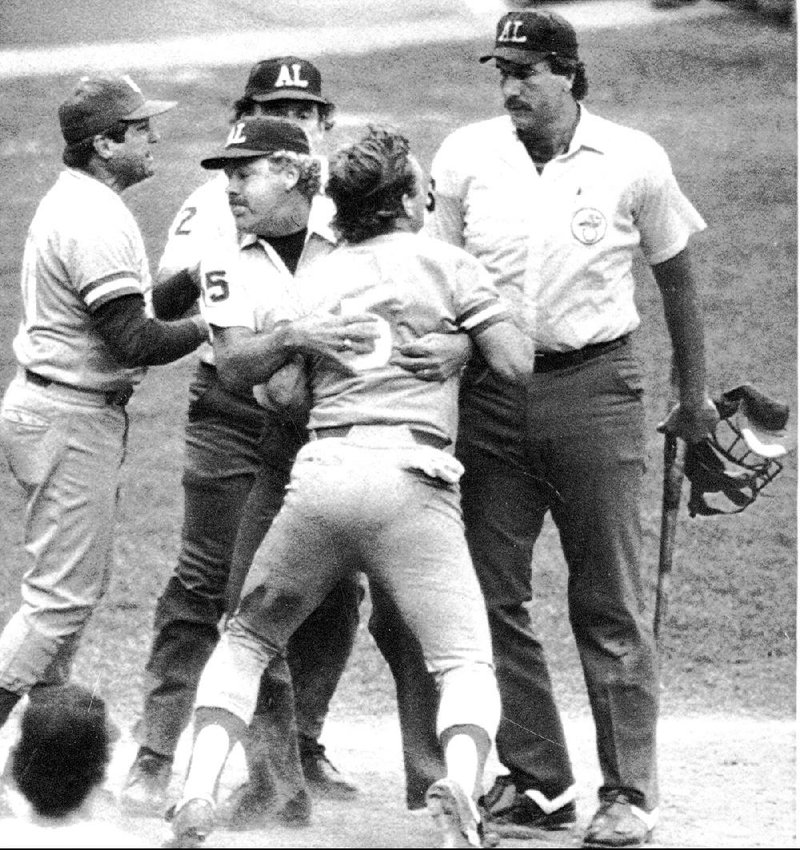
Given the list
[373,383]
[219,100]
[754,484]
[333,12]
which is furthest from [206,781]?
[219,100]

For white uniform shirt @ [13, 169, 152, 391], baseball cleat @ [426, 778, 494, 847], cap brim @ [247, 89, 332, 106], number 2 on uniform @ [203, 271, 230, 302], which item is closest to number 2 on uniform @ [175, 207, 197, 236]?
white uniform shirt @ [13, 169, 152, 391]

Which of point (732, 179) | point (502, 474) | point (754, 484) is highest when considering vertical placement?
point (502, 474)

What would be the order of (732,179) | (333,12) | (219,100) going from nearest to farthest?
1. (333,12)
2. (219,100)
3. (732,179)

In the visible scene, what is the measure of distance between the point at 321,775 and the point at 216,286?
138cm

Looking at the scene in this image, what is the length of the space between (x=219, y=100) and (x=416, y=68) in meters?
0.93

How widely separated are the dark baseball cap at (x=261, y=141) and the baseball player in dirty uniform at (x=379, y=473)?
0.23m

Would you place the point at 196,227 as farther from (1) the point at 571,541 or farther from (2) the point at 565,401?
(1) the point at 571,541

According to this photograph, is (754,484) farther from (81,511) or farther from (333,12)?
(333,12)

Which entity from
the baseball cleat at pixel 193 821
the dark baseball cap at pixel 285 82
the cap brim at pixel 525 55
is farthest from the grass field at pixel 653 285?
the baseball cleat at pixel 193 821

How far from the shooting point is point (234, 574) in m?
4.32

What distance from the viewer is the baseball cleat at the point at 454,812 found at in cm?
375

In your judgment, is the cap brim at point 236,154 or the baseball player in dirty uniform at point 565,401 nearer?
the cap brim at point 236,154

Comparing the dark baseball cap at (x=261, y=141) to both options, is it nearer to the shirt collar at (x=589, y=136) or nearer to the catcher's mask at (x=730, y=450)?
the shirt collar at (x=589, y=136)

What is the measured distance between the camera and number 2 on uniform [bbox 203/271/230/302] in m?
4.16
